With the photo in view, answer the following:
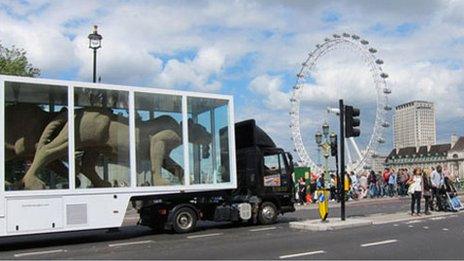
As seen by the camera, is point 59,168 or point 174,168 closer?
point 59,168

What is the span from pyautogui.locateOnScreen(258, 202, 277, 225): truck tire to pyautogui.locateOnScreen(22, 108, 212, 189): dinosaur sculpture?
2.68 meters

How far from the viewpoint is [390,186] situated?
119 ft

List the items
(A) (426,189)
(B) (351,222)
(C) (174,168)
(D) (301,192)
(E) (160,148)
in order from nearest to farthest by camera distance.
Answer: (E) (160,148) → (C) (174,168) → (B) (351,222) → (A) (426,189) → (D) (301,192)

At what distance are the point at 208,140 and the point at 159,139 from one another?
1.61 metres

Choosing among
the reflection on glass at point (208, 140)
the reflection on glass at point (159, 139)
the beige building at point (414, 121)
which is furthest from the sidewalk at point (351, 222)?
the beige building at point (414, 121)

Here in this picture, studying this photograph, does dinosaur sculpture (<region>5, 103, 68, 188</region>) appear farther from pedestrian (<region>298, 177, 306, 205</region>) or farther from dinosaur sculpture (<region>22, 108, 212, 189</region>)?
pedestrian (<region>298, 177, 306, 205</region>)

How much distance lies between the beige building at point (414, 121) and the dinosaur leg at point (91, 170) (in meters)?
131

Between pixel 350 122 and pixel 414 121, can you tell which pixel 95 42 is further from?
pixel 414 121

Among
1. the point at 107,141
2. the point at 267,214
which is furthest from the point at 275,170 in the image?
the point at 107,141

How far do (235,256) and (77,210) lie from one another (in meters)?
4.98

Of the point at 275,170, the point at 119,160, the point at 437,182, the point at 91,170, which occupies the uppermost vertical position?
the point at 119,160

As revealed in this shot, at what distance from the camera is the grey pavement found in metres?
12.0

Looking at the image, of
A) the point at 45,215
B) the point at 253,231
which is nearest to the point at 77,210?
the point at 45,215

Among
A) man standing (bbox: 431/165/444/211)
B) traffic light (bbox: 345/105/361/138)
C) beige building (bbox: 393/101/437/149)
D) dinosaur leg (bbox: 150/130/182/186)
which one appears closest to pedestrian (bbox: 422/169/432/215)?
man standing (bbox: 431/165/444/211)
